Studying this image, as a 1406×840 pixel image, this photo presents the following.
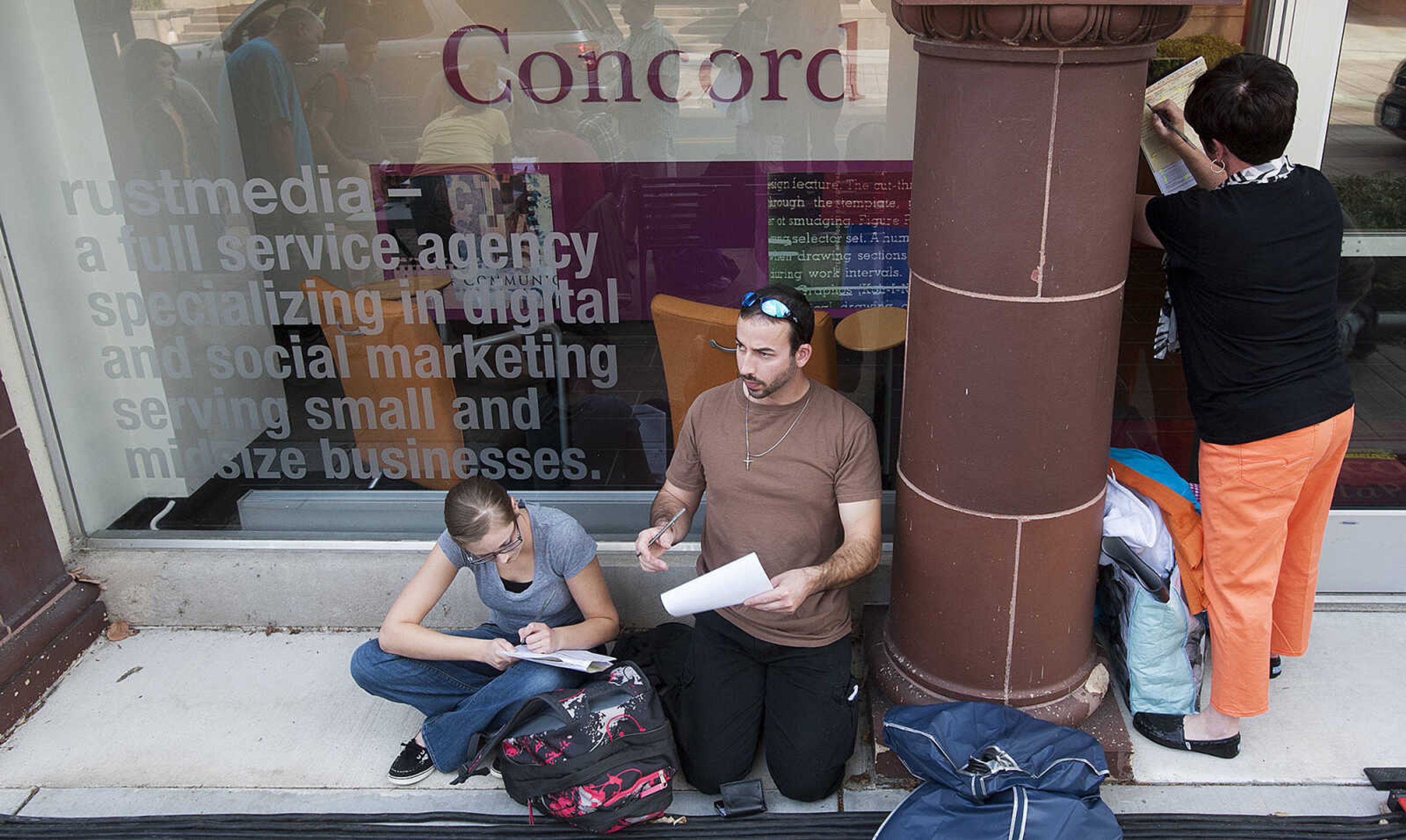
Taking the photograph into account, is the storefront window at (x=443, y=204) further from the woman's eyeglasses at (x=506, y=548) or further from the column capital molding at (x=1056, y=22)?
the column capital molding at (x=1056, y=22)

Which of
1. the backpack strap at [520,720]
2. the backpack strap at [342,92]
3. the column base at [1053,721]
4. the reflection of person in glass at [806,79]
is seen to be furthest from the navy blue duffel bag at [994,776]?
the backpack strap at [342,92]

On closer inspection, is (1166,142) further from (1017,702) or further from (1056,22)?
(1017,702)

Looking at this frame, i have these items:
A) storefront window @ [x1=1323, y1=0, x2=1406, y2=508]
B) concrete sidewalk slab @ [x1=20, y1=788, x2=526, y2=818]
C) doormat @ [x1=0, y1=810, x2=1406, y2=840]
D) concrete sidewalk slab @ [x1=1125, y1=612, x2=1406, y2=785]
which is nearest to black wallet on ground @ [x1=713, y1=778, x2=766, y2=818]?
doormat @ [x1=0, y1=810, x2=1406, y2=840]

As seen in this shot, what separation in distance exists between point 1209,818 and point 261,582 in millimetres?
3280

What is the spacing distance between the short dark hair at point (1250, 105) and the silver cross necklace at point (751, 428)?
→ 1.28 metres

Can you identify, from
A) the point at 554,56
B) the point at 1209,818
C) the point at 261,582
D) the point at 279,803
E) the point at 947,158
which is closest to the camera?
the point at 947,158

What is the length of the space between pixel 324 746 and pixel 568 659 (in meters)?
1.01

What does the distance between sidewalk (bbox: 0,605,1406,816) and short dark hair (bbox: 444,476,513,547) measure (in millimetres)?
848

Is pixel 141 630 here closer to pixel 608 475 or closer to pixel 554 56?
pixel 608 475

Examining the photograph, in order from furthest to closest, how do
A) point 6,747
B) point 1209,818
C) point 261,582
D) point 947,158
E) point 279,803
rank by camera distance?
point 261,582
point 6,747
point 279,803
point 1209,818
point 947,158

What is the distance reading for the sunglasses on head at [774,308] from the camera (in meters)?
3.05

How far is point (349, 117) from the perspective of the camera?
403 cm

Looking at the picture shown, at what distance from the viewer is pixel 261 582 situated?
4184mm

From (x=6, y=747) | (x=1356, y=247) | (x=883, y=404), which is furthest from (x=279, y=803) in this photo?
(x=1356, y=247)
